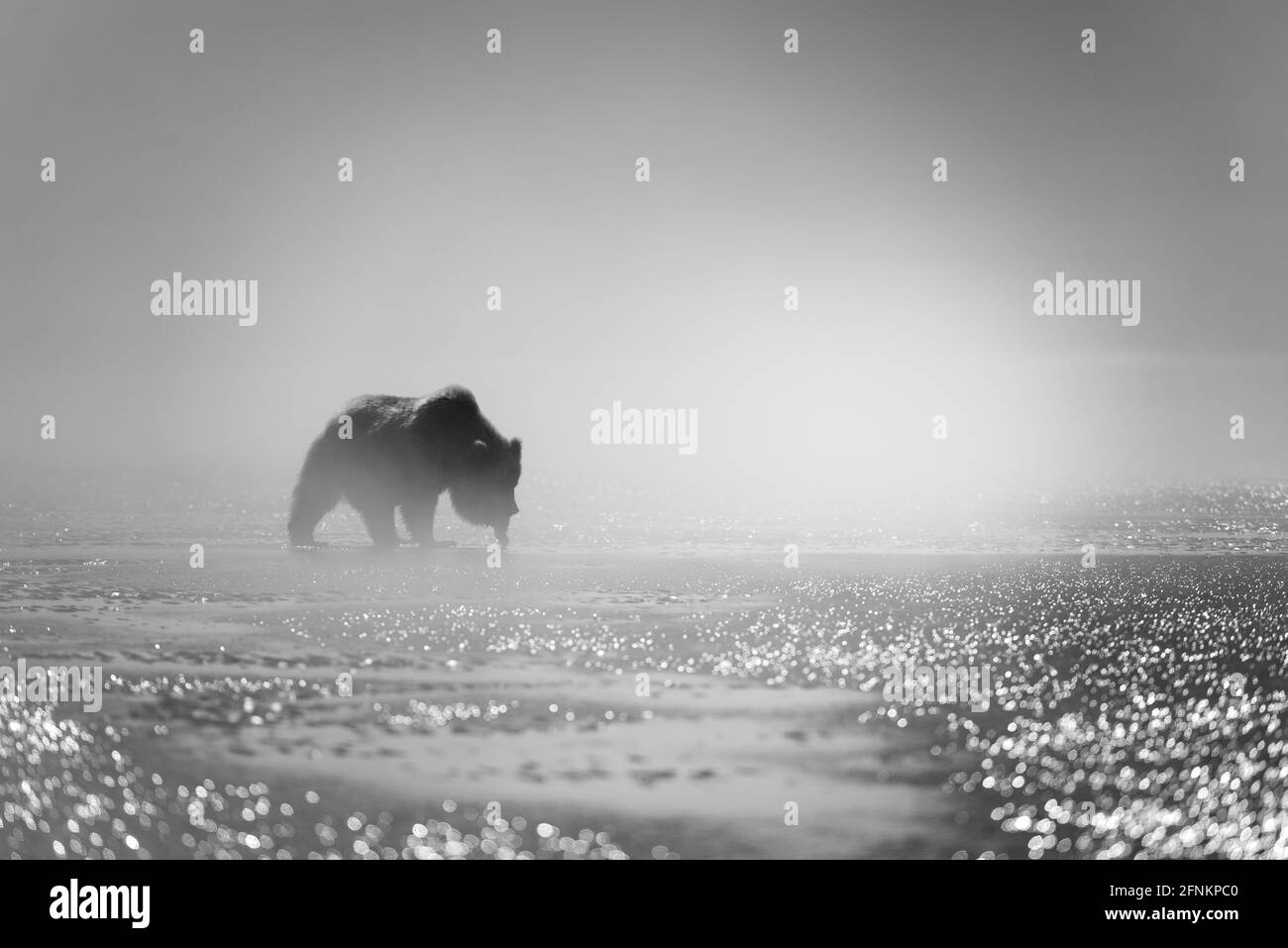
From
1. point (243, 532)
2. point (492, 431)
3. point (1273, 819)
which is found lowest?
point (1273, 819)

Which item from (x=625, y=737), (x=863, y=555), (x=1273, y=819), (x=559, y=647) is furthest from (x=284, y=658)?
(x=863, y=555)

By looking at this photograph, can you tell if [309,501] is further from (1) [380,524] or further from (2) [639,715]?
(2) [639,715]

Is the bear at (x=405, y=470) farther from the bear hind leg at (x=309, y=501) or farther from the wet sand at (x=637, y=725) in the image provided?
the wet sand at (x=637, y=725)

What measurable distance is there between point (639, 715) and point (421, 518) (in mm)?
6984

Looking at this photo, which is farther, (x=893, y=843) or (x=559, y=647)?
(x=559, y=647)

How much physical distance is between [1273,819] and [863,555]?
23.1 ft

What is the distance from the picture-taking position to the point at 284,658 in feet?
19.0

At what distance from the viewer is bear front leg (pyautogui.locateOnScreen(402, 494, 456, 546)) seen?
444 inches

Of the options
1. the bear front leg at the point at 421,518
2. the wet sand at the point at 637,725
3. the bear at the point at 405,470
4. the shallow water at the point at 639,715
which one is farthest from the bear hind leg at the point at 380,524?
the wet sand at the point at 637,725

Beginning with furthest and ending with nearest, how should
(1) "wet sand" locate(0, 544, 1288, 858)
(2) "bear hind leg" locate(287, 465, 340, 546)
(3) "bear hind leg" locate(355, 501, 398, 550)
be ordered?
(2) "bear hind leg" locate(287, 465, 340, 546) < (3) "bear hind leg" locate(355, 501, 398, 550) < (1) "wet sand" locate(0, 544, 1288, 858)

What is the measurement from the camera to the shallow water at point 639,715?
3.45 meters

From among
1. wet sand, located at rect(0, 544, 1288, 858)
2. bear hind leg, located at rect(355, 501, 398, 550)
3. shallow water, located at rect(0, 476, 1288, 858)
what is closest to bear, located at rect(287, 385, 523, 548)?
bear hind leg, located at rect(355, 501, 398, 550)

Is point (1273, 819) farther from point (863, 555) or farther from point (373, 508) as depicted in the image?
point (373, 508)

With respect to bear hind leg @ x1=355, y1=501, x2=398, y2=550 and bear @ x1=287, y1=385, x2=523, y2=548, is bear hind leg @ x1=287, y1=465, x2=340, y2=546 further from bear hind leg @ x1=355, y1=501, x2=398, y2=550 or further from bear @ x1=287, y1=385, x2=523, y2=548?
bear hind leg @ x1=355, y1=501, x2=398, y2=550
